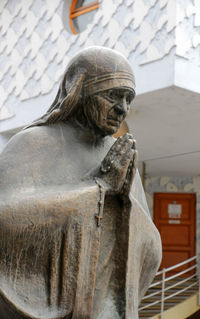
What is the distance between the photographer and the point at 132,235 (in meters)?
1.98

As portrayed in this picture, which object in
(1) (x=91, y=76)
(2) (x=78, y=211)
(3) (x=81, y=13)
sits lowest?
(2) (x=78, y=211)

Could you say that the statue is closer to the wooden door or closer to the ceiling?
the ceiling

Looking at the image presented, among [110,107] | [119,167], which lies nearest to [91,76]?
[110,107]

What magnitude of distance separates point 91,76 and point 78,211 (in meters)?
0.51

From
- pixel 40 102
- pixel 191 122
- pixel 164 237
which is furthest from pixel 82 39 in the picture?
pixel 164 237

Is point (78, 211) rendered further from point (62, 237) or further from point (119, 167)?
point (119, 167)

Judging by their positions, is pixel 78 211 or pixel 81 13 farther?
pixel 81 13

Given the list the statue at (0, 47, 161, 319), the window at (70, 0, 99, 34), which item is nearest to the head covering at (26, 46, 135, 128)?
the statue at (0, 47, 161, 319)

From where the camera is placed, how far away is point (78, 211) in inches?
72.9

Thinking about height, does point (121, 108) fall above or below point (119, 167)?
above

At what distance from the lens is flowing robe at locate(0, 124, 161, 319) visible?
5.93ft

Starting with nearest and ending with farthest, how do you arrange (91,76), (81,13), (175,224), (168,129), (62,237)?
1. (62,237)
2. (91,76)
3. (81,13)
4. (168,129)
5. (175,224)

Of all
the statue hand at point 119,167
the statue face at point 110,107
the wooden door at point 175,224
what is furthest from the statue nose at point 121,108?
the wooden door at point 175,224

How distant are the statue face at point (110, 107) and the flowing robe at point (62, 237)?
0.43 ft
